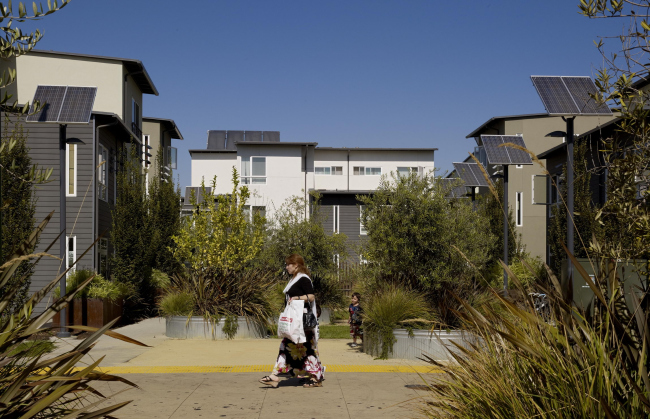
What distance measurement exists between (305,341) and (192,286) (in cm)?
712

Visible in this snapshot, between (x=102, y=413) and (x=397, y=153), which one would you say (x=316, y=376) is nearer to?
(x=102, y=413)

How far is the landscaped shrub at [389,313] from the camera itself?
11.3m

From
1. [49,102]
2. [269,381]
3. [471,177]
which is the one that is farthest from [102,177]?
[269,381]

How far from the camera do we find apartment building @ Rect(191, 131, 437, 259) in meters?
43.7

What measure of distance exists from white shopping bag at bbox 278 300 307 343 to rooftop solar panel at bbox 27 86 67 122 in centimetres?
792

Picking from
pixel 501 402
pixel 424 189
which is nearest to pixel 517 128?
pixel 424 189

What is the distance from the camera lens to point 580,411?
3.56 metres

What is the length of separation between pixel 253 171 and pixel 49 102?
28368 mm

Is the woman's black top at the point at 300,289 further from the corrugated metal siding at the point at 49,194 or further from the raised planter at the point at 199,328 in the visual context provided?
the corrugated metal siding at the point at 49,194

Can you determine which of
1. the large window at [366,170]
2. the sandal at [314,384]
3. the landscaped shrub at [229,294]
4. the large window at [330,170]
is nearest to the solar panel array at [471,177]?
the landscaped shrub at [229,294]

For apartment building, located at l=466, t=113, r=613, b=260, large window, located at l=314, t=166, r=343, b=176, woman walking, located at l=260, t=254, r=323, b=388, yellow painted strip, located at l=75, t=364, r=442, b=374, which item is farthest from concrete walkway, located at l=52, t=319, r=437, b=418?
large window, located at l=314, t=166, r=343, b=176

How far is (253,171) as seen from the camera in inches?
1737

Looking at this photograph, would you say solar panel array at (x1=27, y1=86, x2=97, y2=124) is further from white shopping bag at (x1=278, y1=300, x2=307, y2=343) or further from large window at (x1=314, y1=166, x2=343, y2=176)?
large window at (x1=314, y1=166, x2=343, y2=176)

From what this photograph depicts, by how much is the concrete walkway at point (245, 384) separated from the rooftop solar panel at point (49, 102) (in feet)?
16.8
